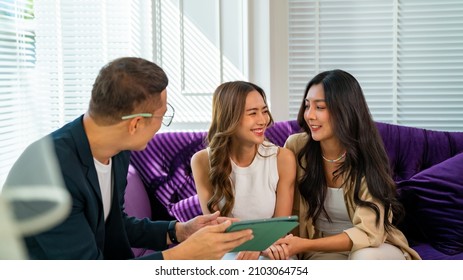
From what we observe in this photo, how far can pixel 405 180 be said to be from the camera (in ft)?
8.01

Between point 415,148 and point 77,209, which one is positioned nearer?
point 77,209

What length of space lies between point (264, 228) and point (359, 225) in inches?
21.2

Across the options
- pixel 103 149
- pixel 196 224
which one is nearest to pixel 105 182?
pixel 103 149

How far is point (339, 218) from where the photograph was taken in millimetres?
2133

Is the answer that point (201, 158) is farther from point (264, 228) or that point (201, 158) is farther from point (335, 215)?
point (264, 228)

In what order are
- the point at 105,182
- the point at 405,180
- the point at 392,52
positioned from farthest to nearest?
the point at 392,52
the point at 405,180
the point at 105,182

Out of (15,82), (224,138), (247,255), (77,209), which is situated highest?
(15,82)

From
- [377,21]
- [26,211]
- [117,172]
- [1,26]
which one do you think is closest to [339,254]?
[117,172]

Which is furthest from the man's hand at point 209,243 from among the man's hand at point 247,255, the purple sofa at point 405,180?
the purple sofa at point 405,180

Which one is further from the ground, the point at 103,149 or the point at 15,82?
the point at 15,82

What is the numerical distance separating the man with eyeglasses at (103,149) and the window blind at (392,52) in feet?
4.90
